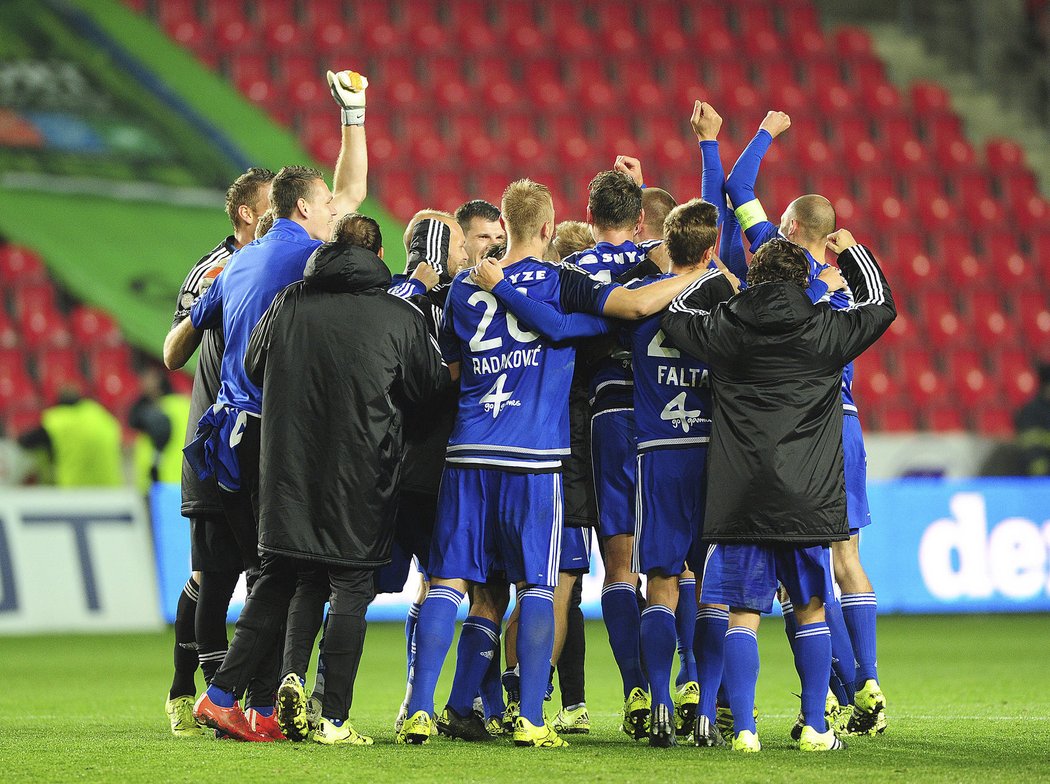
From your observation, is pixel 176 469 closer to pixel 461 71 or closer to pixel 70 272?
pixel 70 272

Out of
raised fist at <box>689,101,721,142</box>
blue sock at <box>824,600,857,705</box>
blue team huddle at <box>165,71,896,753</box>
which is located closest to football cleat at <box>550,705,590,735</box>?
blue team huddle at <box>165,71,896,753</box>

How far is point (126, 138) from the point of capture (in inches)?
633

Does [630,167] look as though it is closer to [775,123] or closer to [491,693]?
[775,123]

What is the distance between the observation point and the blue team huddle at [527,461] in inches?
205

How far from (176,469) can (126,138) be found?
5.53m

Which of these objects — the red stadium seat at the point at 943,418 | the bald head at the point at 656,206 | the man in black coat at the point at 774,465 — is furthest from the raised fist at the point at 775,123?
the red stadium seat at the point at 943,418

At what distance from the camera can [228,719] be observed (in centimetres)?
541

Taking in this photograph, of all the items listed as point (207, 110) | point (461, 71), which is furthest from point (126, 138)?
point (461, 71)

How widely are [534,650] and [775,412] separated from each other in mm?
1174

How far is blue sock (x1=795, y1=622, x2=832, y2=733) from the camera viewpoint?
519 cm

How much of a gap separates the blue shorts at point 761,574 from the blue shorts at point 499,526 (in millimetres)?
568

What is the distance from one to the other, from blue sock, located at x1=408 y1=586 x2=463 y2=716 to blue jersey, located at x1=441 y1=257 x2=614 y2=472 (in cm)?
50

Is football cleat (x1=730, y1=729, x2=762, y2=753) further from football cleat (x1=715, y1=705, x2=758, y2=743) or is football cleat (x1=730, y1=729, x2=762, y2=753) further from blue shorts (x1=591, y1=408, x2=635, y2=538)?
blue shorts (x1=591, y1=408, x2=635, y2=538)

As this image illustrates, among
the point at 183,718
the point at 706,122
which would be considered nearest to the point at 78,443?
the point at 183,718
